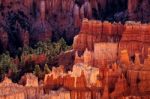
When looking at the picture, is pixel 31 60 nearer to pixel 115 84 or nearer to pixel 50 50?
pixel 50 50

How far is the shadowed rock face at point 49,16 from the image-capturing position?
237 ft

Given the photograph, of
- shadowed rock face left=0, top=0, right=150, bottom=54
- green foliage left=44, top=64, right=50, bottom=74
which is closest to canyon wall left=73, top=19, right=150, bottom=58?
green foliage left=44, top=64, right=50, bottom=74

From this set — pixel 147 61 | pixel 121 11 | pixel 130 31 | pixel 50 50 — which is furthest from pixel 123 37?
pixel 121 11

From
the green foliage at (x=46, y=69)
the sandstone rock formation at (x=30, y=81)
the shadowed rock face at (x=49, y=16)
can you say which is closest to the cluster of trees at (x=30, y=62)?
the green foliage at (x=46, y=69)

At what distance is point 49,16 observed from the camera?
2945 inches

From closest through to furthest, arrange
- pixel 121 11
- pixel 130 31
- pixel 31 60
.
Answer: pixel 130 31, pixel 31 60, pixel 121 11

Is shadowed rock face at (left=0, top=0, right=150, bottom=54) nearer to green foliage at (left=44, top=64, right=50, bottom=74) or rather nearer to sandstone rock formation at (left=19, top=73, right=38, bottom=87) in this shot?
green foliage at (left=44, top=64, right=50, bottom=74)

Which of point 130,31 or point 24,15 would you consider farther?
point 24,15

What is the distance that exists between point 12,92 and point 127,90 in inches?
250

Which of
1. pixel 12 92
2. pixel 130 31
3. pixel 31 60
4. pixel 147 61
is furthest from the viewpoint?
pixel 31 60

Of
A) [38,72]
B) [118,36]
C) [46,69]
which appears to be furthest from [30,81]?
[118,36]

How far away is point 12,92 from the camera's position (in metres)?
44.4

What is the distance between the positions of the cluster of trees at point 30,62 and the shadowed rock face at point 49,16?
194 inches

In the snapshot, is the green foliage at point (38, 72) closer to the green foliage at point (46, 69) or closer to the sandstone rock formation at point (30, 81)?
the green foliage at point (46, 69)
